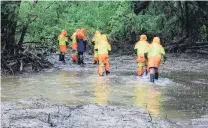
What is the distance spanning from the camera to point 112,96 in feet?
46.3

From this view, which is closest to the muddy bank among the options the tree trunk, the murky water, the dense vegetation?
the murky water

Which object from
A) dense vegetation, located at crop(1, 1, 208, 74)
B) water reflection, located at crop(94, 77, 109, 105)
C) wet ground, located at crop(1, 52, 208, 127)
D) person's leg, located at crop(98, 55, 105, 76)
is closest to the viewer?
wet ground, located at crop(1, 52, 208, 127)

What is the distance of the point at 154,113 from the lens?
11430 mm

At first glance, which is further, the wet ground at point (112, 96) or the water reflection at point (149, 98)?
the water reflection at point (149, 98)

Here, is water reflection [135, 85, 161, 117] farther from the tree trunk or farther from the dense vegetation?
the dense vegetation

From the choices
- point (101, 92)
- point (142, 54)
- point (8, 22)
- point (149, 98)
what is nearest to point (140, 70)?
point (142, 54)

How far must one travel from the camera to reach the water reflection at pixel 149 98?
12.0m

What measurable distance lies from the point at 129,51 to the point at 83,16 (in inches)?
185

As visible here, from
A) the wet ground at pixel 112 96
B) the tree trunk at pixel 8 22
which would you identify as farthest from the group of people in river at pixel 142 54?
the tree trunk at pixel 8 22

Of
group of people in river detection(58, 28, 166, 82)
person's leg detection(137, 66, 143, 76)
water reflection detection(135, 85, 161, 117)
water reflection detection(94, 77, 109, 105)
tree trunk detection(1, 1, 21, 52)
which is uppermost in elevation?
tree trunk detection(1, 1, 21, 52)

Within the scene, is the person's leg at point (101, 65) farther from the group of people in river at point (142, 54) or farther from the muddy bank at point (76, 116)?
the muddy bank at point (76, 116)

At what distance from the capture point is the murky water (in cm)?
1256

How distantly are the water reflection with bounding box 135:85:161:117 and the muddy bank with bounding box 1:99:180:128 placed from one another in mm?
396

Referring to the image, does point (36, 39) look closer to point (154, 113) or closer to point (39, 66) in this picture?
point (39, 66)
